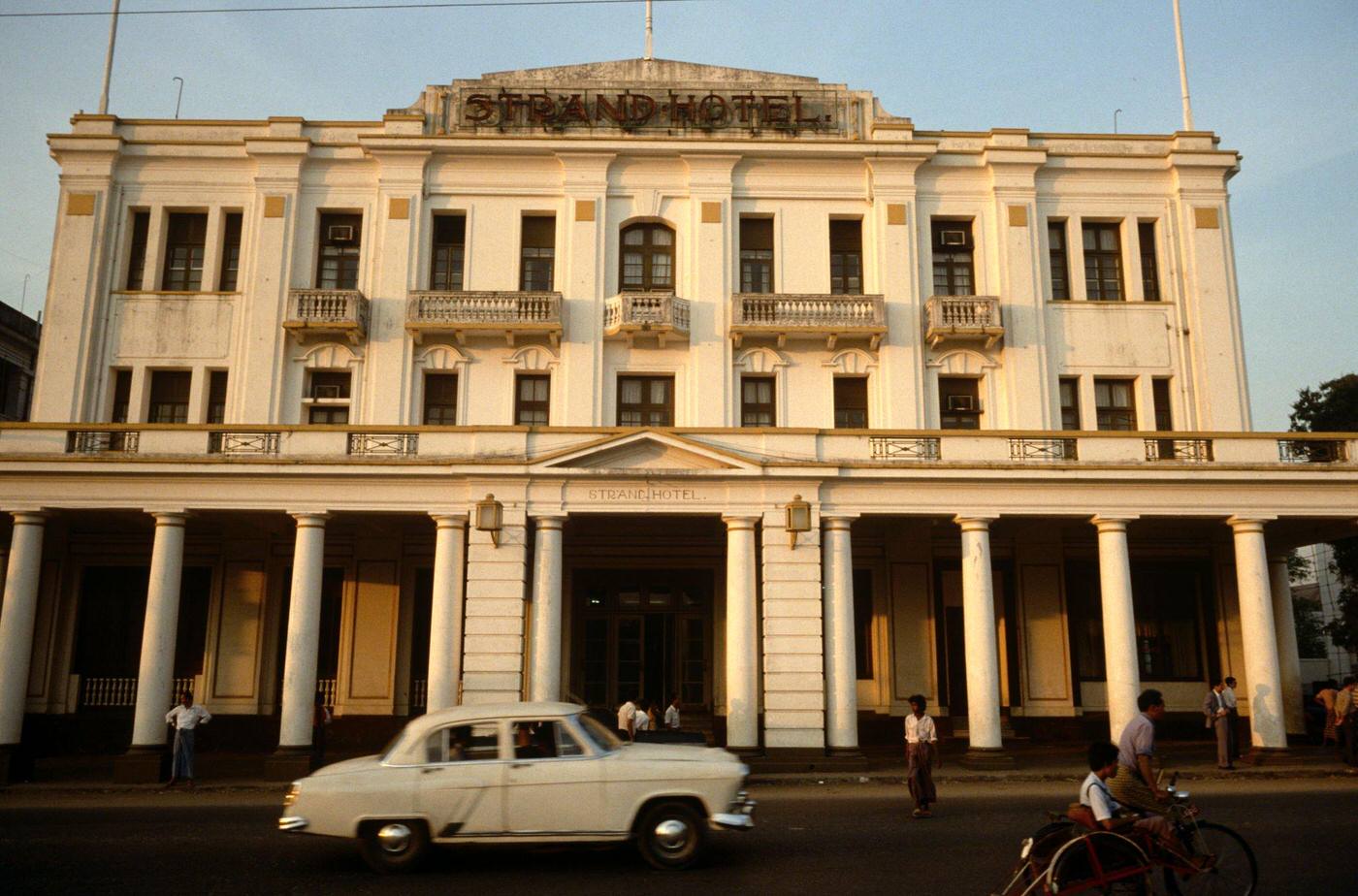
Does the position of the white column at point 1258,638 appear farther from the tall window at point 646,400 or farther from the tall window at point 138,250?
the tall window at point 138,250

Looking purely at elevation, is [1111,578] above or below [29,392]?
below

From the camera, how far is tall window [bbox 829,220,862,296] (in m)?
26.1

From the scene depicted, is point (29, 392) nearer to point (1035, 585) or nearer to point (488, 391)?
point (488, 391)

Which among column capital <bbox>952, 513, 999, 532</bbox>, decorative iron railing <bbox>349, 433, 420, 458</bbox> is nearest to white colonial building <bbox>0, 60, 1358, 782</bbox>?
column capital <bbox>952, 513, 999, 532</bbox>

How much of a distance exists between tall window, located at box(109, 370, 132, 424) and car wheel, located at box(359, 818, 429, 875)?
59.9 ft

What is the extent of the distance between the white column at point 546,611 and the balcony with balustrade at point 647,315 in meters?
5.63

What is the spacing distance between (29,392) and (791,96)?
30134 millimetres

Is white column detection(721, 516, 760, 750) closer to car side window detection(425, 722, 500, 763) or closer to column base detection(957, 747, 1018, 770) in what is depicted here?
column base detection(957, 747, 1018, 770)

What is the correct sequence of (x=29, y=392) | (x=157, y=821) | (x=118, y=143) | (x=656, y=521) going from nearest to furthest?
(x=157, y=821), (x=656, y=521), (x=118, y=143), (x=29, y=392)

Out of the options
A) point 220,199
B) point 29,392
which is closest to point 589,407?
point 220,199

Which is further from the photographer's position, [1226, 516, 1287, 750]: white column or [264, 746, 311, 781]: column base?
[1226, 516, 1287, 750]: white column

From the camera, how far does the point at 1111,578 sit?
21.0 metres

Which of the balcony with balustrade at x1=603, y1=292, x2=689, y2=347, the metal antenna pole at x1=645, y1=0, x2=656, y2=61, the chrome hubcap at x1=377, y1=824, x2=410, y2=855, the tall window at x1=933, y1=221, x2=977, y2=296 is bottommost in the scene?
the chrome hubcap at x1=377, y1=824, x2=410, y2=855

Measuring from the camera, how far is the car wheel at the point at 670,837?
10.4 metres
